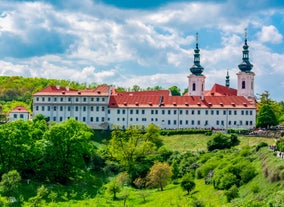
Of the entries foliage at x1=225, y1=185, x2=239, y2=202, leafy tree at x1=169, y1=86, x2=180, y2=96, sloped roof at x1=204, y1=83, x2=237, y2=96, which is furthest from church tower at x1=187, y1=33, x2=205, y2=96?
foliage at x1=225, y1=185, x2=239, y2=202

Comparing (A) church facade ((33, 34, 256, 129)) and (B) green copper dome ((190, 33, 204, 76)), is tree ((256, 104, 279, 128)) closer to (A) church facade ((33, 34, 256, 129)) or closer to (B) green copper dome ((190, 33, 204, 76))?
(A) church facade ((33, 34, 256, 129))

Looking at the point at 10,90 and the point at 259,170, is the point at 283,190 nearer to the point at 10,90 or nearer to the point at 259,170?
the point at 259,170

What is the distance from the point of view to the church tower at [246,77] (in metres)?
102

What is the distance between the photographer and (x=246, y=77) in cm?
10206

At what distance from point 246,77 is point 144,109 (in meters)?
24.5

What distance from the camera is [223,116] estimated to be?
88375mm

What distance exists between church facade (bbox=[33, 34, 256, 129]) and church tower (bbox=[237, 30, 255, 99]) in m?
11.3

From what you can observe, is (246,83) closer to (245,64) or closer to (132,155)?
(245,64)

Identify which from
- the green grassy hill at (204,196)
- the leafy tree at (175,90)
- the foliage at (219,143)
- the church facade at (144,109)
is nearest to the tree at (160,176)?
the green grassy hill at (204,196)

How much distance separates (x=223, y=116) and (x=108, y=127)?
20.1 m

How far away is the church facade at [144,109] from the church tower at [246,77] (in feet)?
37.2

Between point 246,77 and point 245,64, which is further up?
point 245,64

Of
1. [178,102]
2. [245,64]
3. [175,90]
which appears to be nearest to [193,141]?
[178,102]

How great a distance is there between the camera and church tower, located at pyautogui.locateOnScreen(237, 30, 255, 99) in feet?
335
